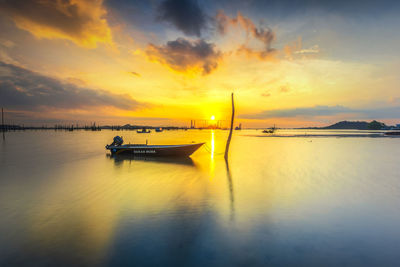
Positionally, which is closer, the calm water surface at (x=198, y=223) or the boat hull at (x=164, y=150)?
the calm water surface at (x=198, y=223)

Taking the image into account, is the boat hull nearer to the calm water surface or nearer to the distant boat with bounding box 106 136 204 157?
the distant boat with bounding box 106 136 204 157

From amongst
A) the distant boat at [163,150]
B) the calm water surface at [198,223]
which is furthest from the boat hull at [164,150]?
the calm water surface at [198,223]

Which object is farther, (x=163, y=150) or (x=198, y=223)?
(x=163, y=150)

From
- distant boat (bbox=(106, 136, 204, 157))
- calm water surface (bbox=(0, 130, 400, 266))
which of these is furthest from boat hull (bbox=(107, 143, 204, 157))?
calm water surface (bbox=(0, 130, 400, 266))

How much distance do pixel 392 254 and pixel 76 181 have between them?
13566mm

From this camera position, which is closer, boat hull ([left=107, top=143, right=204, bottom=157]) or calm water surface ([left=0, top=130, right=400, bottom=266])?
calm water surface ([left=0, top=130, right=400, bottom=266])

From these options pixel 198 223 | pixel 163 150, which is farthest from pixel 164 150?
pixel 198 223

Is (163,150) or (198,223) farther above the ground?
(163,150)

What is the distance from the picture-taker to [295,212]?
7012 millimetres

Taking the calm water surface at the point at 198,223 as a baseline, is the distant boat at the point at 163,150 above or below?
above

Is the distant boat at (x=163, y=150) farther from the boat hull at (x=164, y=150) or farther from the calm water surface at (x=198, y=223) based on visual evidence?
the calm water surface at (x=198, y=223)

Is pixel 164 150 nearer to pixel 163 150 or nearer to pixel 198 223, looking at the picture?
pixel 163 150

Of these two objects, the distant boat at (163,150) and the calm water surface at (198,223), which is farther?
the distant boat at (163,150)

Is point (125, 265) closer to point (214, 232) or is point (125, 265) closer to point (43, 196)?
point (214, 232)
